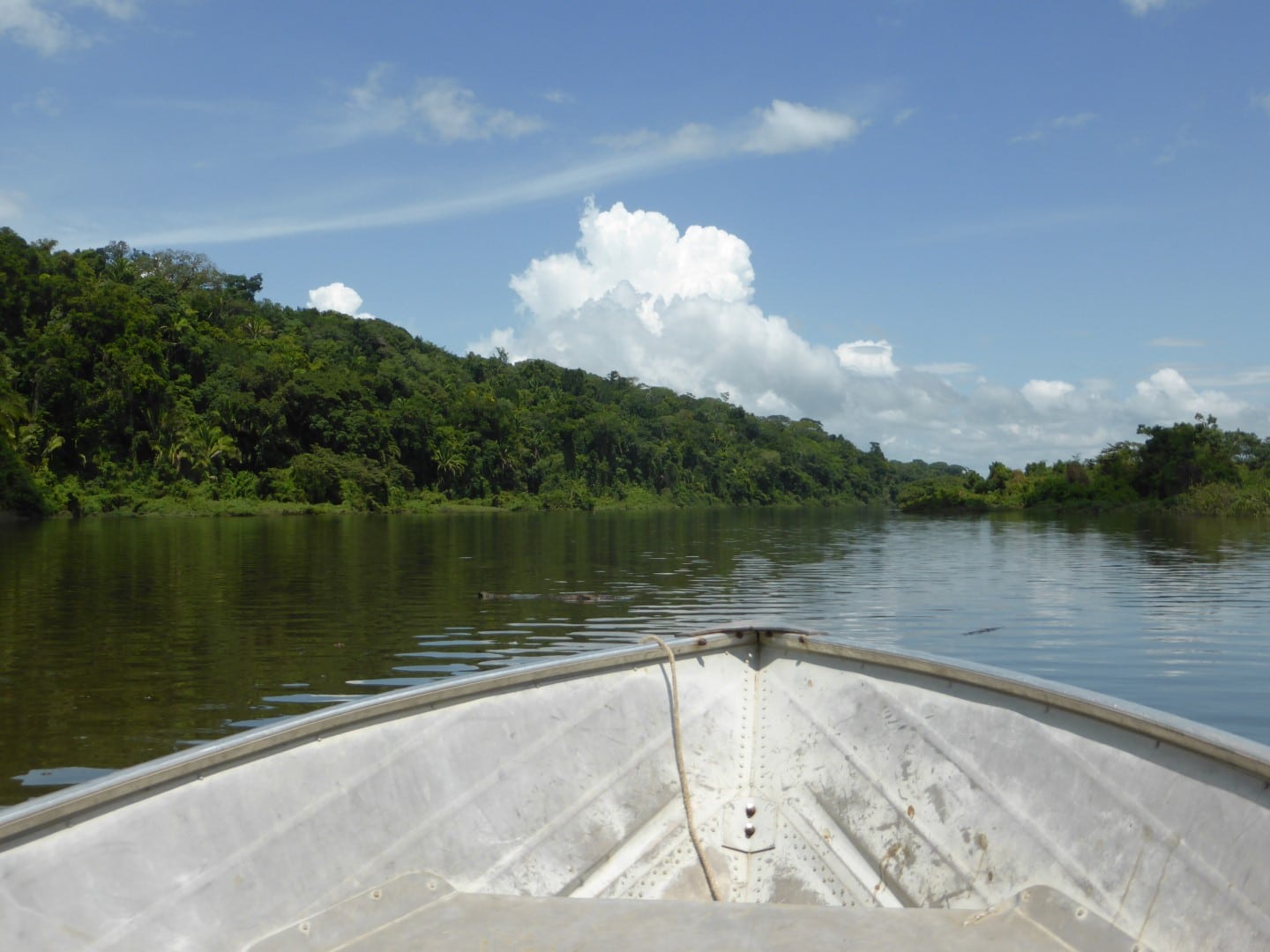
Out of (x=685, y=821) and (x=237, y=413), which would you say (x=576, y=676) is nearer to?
(x=685, y=821)

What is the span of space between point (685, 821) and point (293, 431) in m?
57.9

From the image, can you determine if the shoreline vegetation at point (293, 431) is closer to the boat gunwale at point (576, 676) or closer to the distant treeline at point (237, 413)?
the distant treeline at point (237, 413)

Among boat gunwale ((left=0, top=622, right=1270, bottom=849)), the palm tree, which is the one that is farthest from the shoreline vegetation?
boat gunwale ((left=0, top=622, right=1270, bottom=849))

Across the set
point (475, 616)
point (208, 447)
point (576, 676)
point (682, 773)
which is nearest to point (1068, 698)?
point (682, 773)

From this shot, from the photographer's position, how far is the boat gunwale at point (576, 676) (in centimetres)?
254

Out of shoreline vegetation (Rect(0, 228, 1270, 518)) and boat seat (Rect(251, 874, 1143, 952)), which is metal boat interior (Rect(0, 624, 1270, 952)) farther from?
shoreline vegetation (Rect(0, 228, 1270, 518))

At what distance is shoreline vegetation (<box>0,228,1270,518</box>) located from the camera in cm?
4941

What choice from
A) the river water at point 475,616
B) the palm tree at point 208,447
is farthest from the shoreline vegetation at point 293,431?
the river water at point 475,616

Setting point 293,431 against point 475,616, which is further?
point 293,431

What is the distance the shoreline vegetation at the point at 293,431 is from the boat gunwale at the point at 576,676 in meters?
42.8

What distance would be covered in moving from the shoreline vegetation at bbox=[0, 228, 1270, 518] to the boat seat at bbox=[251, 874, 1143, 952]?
142 ft

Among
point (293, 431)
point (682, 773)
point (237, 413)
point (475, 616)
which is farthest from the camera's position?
point (293, 431)

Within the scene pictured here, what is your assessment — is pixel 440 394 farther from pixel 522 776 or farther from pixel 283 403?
pixel 522 776

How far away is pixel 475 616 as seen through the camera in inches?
544
